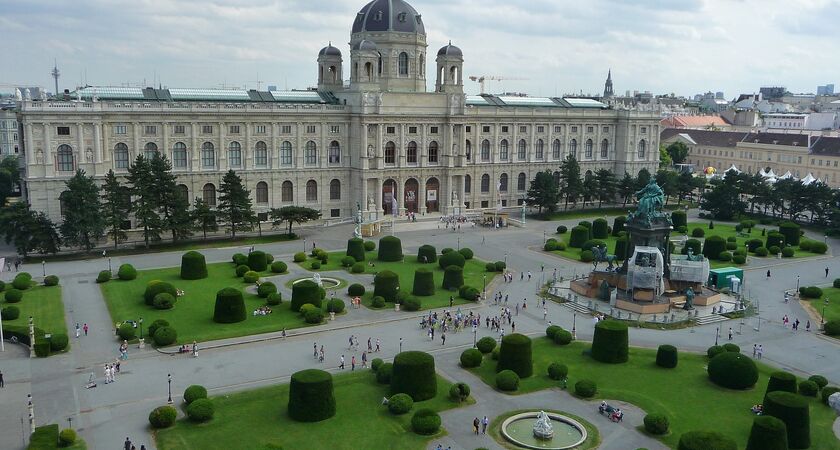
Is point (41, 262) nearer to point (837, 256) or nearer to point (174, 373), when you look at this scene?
point (174, 373)

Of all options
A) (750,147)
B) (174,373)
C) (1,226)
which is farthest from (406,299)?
(750,147)

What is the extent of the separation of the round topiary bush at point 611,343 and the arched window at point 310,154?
194ft

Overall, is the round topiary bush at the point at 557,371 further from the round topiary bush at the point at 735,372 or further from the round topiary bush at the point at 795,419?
the round topiary bush at the point at 795,419

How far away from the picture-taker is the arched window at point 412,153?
10625 centimetres

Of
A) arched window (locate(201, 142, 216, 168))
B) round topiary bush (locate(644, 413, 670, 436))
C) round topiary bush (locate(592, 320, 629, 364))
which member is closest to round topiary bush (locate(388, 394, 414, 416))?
round topiary bush (locate(644, 413, 670, 436))

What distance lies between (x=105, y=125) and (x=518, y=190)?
6201 centimetres

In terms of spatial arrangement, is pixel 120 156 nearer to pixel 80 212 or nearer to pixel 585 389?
pixel 80 212

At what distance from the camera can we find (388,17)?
106312 mm

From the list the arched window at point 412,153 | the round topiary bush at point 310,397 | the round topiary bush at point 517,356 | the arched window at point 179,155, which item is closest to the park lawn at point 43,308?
the round topiary bush at point 310,397

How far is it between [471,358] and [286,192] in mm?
56721

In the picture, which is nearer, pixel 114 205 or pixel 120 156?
pixel 114 205

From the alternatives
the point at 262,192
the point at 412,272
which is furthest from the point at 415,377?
the point at 262,192

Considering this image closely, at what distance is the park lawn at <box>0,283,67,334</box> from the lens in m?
56.6

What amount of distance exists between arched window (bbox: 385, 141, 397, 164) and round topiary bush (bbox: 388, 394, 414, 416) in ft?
213
